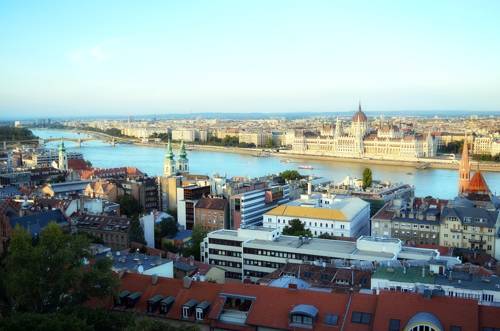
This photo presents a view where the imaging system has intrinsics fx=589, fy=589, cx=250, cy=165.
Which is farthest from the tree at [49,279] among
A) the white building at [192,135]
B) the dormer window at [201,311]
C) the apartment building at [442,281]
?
the white building at [192,135]

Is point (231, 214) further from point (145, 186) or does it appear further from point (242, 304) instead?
point (242, 304)

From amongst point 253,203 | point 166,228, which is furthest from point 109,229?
point 253,203

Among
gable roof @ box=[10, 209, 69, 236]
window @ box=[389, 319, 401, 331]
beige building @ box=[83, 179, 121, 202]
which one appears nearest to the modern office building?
gable roof @ box=[10, 209, 69, 236]

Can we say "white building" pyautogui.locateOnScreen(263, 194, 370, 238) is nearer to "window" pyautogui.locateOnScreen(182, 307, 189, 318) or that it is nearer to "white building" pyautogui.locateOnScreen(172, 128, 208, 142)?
"window" pyautogui.locateOnScreen(182, 307, 189, 318)

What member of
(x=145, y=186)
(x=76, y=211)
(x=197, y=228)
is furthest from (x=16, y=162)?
(x=197, y=228)

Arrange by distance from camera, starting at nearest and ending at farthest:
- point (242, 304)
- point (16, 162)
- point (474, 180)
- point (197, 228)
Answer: point (242, 304), point (197, 228), point (474, 180), point (16, 162)

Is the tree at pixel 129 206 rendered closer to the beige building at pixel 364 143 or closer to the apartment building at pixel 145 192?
the apartment building at pixel 145 192
